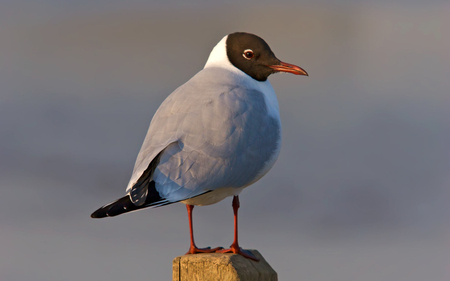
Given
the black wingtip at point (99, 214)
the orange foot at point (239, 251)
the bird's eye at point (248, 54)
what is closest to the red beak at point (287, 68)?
the bird's eye at point (248, 54)

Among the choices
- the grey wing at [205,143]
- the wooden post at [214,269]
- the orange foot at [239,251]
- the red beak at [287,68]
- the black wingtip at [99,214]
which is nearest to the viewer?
the wooden post at [214,269]

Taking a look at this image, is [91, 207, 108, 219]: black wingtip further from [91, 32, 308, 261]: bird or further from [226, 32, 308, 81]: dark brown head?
[226, 32, 308, 81]: dark brown head

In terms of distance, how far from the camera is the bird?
5805 mm

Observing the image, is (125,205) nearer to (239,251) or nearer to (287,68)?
(239,251)

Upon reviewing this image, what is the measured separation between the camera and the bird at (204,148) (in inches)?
229

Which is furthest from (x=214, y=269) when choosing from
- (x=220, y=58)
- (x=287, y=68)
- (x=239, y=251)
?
(x=220, y=58)

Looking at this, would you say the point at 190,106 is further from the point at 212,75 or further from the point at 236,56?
the point at 236,56

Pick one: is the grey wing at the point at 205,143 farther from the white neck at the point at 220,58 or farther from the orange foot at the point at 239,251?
the white neck at the point at 220,58

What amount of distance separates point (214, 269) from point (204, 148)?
1339 millimetres

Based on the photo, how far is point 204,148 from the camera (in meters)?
5.97

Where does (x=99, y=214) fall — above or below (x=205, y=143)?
below

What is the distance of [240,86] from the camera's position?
6.62 meters

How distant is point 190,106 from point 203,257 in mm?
1678

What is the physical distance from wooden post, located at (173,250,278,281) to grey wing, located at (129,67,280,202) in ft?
2.43
